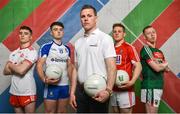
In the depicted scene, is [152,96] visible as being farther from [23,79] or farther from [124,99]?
[23,79]

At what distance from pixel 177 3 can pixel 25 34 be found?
193cm

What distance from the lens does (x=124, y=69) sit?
2.82 m

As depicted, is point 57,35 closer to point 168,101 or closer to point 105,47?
point 105,47

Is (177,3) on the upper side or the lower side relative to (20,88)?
upper

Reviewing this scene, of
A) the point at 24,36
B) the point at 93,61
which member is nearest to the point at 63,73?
the point at 24,36

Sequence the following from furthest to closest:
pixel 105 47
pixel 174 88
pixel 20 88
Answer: pixel 174 88 < pixel 20 88 < pixel 105 47

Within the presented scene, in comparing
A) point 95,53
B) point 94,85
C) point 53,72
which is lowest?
point 94,85

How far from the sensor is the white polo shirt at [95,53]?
6.79ft

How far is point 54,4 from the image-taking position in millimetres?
3559

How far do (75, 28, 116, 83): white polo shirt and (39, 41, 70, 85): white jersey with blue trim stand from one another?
0.78 m

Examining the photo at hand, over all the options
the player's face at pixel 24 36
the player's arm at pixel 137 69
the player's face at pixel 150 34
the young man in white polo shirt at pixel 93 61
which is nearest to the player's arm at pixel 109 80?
the young man in white polo shirt at pixel 93 61

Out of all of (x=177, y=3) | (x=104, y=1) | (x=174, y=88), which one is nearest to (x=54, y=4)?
(x=104, y=1)

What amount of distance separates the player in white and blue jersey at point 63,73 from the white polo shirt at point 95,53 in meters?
0.75

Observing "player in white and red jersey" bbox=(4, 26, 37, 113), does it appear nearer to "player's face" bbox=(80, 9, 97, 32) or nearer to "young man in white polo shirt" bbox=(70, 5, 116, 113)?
"young man in white polo shirt" bbox=(70, 5, 116, 113)
